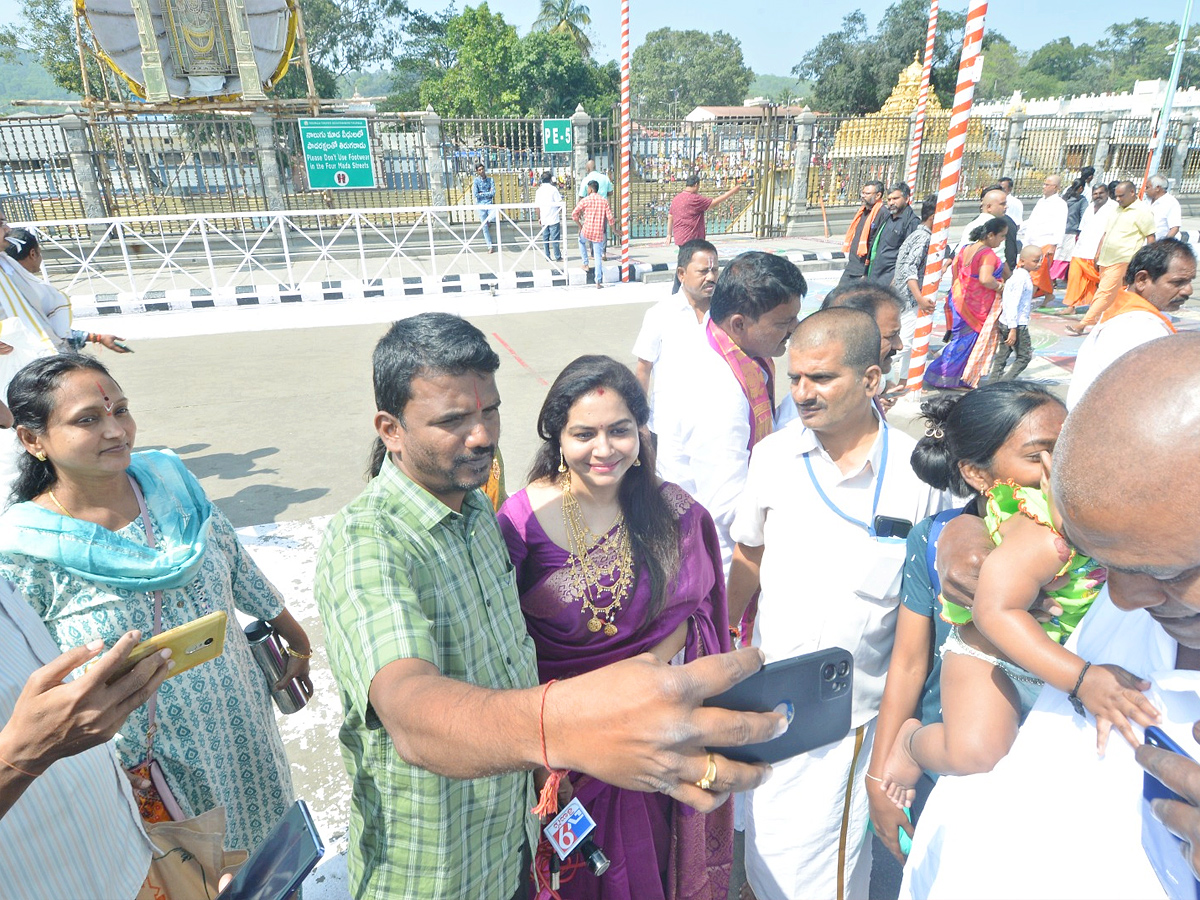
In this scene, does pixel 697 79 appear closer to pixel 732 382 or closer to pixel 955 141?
pixel 955 141

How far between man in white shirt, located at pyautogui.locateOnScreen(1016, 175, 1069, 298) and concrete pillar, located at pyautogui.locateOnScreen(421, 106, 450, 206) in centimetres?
1083

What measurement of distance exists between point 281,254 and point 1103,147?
846 inches

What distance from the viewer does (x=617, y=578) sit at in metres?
1.88

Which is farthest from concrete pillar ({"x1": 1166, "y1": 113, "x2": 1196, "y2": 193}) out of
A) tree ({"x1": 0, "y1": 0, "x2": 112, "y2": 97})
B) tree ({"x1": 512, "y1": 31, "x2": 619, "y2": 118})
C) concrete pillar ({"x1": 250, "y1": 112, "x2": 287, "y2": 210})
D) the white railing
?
tree ({"x1": 0, "y1": 0, "x2": 112, "y2": 97})

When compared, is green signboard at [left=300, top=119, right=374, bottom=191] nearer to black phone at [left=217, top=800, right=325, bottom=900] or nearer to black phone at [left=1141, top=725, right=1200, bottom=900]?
black phone at [left=217, top=800, right=325, bottom=900]

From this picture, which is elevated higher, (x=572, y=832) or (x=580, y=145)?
(x=580, y=145)

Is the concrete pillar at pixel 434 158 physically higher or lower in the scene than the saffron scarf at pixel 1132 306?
higher

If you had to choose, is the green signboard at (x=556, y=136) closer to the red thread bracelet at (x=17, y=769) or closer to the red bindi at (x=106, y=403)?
the red bindi at (x=106, y=403)

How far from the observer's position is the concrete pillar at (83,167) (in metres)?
13.2

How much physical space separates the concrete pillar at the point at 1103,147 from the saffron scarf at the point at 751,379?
2167cm

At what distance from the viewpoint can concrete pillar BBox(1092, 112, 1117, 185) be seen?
61.5 ft

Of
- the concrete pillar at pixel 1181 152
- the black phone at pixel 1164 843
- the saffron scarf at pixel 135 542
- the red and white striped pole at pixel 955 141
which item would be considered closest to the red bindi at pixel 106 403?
the saffron scarf at pixel 135 542

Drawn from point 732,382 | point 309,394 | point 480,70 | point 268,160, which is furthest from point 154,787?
point 480,70

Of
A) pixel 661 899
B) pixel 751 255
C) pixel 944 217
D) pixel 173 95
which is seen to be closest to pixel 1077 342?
pixel 944 217
